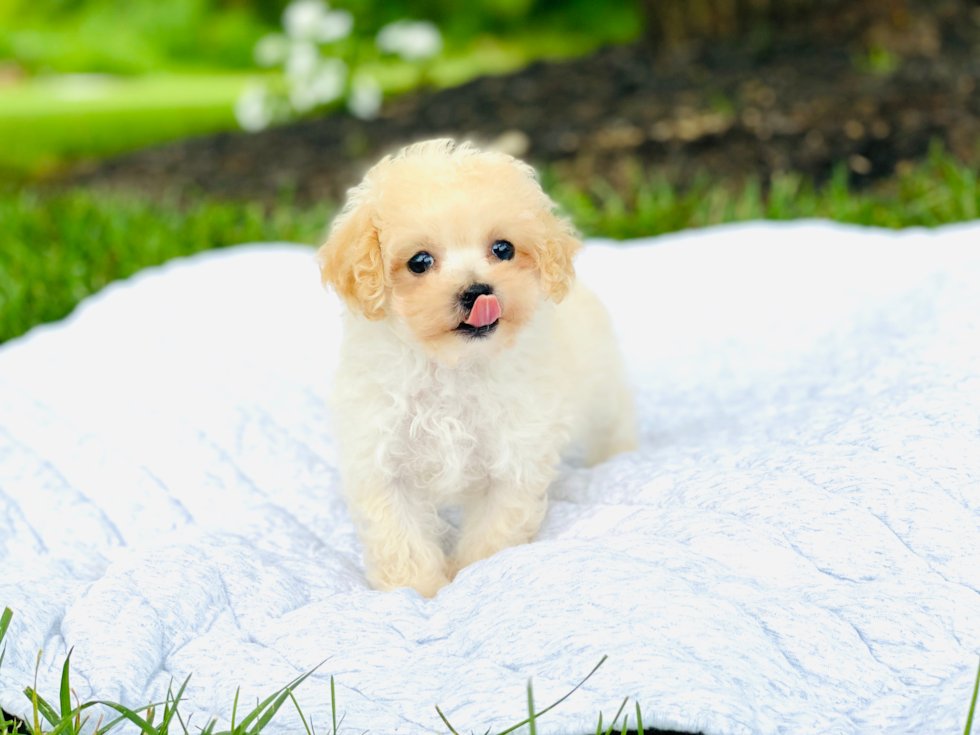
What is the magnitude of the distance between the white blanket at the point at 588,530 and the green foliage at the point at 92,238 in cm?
54

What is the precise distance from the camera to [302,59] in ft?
25.8

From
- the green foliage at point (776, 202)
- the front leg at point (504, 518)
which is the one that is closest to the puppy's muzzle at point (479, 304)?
the front leg at point (504, 518)

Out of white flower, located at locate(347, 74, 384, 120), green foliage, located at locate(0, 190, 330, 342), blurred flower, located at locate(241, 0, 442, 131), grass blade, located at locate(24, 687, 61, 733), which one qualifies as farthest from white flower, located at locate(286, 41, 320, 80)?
grass blade, located at locate(24, 687, 61, 733)

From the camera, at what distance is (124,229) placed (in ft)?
16.5

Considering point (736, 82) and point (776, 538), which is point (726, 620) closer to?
point (776, 538)

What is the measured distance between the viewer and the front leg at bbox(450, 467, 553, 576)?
2238mm

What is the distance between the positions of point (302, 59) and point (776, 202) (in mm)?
4540

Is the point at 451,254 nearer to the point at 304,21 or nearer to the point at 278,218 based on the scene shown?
the point at 278,218

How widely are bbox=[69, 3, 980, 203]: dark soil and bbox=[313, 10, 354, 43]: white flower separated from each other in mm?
619

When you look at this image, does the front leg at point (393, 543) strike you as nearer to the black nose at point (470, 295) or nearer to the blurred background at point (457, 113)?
the black nose at point (470, 295)

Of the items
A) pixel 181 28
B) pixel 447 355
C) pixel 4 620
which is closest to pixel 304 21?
pixel 181 28

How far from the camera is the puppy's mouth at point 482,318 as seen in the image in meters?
1.91

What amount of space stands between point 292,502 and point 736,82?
15.9 ft

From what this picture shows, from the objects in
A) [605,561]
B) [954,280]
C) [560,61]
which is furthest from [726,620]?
[560,61]
